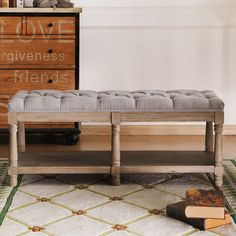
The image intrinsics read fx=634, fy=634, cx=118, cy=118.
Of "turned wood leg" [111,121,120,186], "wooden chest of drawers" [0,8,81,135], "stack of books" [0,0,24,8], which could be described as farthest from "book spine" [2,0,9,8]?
"turned wood leg" [111,121,120,186]

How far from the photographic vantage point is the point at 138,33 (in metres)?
4.84

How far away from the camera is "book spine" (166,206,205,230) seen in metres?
2.85

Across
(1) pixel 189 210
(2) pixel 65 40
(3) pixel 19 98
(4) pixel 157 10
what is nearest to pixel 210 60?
(4) pixel 157 10

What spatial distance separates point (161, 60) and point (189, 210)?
2.18m

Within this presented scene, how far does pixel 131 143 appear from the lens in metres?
4.64

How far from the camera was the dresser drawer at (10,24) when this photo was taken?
4.34m

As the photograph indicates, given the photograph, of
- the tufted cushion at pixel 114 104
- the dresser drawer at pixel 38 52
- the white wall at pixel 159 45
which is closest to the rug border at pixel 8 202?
the tufted cushion at pixel 114 104

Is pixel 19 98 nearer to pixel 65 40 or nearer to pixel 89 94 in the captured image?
pixel 89 94

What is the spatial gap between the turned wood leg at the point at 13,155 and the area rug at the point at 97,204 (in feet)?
0.21

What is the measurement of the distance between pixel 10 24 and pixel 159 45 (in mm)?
1171

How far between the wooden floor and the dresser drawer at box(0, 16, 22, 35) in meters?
0.81

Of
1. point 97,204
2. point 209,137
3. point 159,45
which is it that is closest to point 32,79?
point 159,45

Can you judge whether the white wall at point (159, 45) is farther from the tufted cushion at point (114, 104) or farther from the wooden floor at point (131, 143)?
the tufted cushion at point (114, 104)

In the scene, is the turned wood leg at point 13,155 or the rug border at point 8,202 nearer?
the rug border at point 8,202
